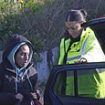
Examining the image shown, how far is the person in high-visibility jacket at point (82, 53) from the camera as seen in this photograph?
4621mm

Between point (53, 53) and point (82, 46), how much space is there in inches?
268

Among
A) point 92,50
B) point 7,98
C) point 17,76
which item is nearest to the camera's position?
point 92,50

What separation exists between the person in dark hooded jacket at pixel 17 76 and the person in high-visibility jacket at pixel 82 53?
349mm

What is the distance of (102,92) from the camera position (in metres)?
4.60

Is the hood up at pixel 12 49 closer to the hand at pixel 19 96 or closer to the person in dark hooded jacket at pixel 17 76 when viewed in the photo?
the person in dark hooded jacket at pixel 17 76

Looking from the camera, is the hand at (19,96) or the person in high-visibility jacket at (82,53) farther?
the hand at (19,96)

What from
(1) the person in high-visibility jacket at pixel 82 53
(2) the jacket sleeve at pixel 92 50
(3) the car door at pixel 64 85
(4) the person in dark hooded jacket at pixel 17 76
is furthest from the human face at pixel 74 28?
(3) the car door at pixel 64 85

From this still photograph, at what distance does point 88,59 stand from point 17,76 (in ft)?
2.49

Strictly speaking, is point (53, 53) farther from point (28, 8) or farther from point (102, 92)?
point (102, 92)

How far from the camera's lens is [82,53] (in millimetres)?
4910

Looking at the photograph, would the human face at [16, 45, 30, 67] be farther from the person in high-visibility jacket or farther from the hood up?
the person in high-visibility jacket

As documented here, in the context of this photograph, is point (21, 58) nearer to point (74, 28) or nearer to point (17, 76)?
point (17, 76)

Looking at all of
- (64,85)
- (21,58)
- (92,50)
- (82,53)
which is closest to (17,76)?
(21,58)

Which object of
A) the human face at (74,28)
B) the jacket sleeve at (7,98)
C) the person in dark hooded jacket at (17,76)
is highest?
the human face at (74,28)
